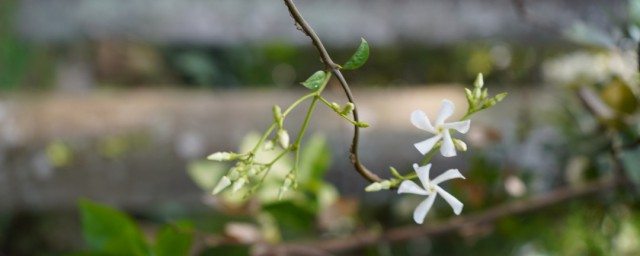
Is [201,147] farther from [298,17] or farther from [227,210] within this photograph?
[298,17]

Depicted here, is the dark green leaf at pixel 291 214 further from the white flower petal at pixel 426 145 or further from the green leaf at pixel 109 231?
the white flower petal at pixel 426 145

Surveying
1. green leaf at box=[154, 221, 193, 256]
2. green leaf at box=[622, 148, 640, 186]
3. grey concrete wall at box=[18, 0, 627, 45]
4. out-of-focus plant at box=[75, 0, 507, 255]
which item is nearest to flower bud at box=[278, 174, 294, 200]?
out-of-focus plant at box=[75, 0, 507, 255]

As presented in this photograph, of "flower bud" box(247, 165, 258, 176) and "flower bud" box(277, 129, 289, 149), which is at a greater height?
"flower bud" box(277, 129, 289, 149)

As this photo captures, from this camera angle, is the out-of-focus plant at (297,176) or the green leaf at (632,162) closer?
the out-of-focus plant at (297,176)

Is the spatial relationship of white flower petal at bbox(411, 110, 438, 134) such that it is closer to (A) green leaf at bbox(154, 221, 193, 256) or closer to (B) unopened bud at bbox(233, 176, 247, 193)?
(B) unopened bud at bbox(233, 176, 247, 193)

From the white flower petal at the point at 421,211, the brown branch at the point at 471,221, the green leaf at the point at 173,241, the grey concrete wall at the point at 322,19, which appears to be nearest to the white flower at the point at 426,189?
the white flower petal at the point at 421,211

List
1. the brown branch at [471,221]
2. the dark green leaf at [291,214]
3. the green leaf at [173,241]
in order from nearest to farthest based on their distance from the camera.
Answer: the green leaf at [173,241], the dark green leaf at [291,214], the brown branch at [471,221]
